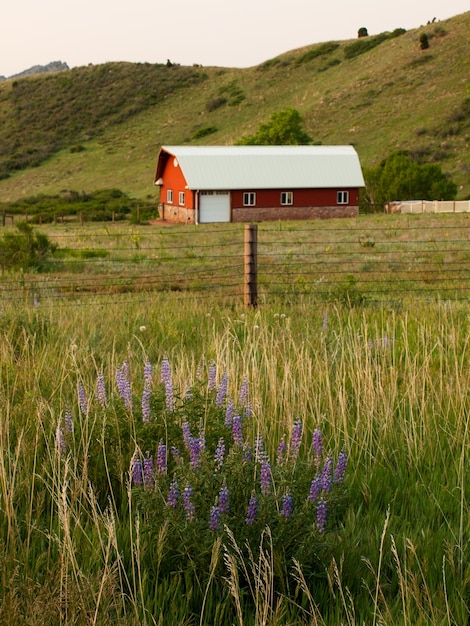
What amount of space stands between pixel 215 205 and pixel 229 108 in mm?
39182

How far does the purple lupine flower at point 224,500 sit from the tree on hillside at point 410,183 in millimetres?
41285

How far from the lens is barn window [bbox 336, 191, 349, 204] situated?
44625 mm

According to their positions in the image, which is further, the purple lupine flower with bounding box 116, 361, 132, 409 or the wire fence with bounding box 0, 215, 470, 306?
the wire fence with bounding box 0, 215, 470, 306

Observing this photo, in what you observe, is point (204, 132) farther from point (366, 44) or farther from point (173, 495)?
point (173, 495)

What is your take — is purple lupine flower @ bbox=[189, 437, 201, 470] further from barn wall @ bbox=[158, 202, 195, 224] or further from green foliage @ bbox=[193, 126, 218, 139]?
green foliage @ bbox=[193, 126, 218, 139]

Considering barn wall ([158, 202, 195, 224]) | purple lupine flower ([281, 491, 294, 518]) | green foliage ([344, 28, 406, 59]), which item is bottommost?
purple lupine flower ([281, 491, 294, 518])

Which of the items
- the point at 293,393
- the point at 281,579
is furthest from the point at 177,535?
the point at 293,393

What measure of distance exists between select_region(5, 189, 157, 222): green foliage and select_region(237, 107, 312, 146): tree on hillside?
8386mm

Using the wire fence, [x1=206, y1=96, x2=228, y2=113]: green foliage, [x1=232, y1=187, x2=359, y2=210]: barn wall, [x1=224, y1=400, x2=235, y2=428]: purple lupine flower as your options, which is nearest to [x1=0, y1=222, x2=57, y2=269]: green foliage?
the wire fence

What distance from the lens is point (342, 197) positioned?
147 ft

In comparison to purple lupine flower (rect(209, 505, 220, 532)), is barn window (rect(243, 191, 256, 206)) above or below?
above

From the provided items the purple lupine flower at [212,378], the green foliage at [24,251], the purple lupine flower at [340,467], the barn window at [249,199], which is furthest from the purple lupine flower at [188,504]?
the barn window at [249,199]

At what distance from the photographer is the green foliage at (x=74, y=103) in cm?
8100

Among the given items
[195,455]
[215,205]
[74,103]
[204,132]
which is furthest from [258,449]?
[74,103]
